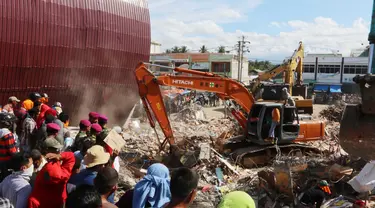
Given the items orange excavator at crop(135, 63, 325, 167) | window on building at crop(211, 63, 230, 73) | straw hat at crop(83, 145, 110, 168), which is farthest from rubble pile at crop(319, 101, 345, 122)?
window on building at crop(211, 63, 230, 73)

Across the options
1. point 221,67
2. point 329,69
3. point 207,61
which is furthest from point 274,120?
point 221,67

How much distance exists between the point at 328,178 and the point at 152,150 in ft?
17.9

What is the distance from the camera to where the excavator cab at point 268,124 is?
9547 millimetres

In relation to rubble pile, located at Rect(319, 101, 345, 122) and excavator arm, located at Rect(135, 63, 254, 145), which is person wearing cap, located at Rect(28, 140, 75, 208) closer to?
excavator arm, located at Rect(135, 63, 254, 145)

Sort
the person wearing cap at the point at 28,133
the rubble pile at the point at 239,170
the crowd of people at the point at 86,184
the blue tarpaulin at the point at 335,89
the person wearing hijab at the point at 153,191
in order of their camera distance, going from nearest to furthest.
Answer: the crowd of people at the point at 86,184 < the person wearing hijab at the point at 153,191 < the rubble pile at the point at 239,170 < the person wearing cap at the point at 28,133 < the blue tarpaulin at the point at 335,89

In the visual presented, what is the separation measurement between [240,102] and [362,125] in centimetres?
366

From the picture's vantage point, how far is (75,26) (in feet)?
45.2

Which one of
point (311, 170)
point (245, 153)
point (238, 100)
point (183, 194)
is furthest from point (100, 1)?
point (183, 194)

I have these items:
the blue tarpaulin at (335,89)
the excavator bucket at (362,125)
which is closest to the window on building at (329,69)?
the blue tarpaulin at (335,89)

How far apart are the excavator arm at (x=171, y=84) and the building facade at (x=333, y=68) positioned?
39926mm

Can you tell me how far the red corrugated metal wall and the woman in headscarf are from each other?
1016cm

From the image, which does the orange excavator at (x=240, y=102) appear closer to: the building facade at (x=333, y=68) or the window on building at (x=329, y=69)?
the building facade at (x=333, y=68)

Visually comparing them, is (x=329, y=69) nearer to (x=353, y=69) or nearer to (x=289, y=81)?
(x=353, y=69)

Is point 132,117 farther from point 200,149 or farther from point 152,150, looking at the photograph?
point 200,149
